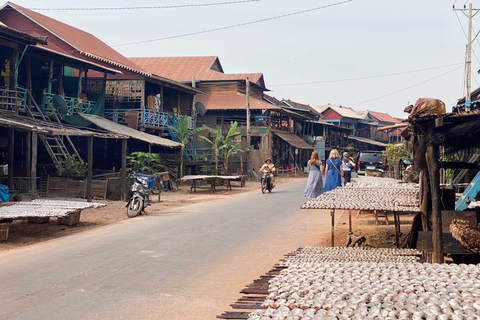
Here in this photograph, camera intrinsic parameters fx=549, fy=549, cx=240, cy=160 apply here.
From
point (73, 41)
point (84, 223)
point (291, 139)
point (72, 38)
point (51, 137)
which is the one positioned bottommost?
point (84, 223)

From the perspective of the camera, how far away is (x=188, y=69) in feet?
143

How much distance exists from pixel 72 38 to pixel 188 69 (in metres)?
15.2

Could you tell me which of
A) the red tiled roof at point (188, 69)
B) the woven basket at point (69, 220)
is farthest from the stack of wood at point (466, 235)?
the red tiled roof at point (188, 69)

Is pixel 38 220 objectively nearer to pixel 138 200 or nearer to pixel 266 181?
pixel 138 200

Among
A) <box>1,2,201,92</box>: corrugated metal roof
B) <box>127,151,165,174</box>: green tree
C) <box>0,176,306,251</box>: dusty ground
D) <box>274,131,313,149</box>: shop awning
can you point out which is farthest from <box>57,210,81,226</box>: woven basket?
<box>274,131,313,149</box>: shop awning

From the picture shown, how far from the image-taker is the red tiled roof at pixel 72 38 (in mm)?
27547

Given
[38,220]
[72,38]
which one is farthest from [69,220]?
[72,38]

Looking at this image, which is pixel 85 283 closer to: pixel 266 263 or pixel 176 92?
pixel 266 263

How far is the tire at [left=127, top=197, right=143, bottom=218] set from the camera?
50.7ft

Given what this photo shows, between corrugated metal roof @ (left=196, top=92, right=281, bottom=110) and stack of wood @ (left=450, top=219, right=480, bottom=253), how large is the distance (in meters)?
30.4

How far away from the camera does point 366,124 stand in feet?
238

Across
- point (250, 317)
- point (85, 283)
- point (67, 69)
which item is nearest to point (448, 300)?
point (250, 317)

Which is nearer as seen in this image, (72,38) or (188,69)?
(72,38)

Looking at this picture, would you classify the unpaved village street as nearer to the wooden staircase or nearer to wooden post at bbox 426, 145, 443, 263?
wooden post at bbox 426, 145, 443, 263
